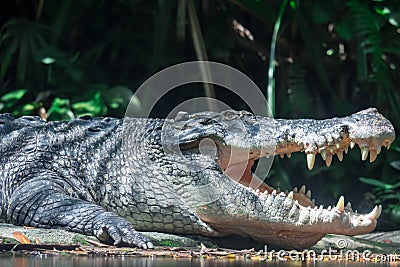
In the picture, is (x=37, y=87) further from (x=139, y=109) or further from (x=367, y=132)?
(x=367, y=132)

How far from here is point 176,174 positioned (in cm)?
429

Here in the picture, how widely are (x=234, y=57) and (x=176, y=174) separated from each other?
11.6 feet

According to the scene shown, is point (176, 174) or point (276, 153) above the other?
point (276, 153)

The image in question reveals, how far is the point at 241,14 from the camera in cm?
773

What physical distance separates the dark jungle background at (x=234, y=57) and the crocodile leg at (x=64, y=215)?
7.24 ft

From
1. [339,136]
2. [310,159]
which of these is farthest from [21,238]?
[339,136]

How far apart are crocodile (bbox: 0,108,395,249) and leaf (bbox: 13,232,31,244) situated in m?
0.39

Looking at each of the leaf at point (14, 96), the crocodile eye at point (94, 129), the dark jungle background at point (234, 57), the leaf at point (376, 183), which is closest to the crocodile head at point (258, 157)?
the crocodile eye at point (94, 129)

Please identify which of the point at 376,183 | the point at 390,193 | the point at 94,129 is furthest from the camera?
the point at 390,193

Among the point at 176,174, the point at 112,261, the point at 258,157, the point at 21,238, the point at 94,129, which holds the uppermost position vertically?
the point at 94,129

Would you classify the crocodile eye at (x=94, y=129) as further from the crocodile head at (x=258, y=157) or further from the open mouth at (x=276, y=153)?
the open mouth at (x=276, y=153)

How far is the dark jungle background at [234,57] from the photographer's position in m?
6.65

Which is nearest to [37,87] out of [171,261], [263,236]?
[263,236]

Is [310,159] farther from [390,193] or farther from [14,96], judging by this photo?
[14,96]
